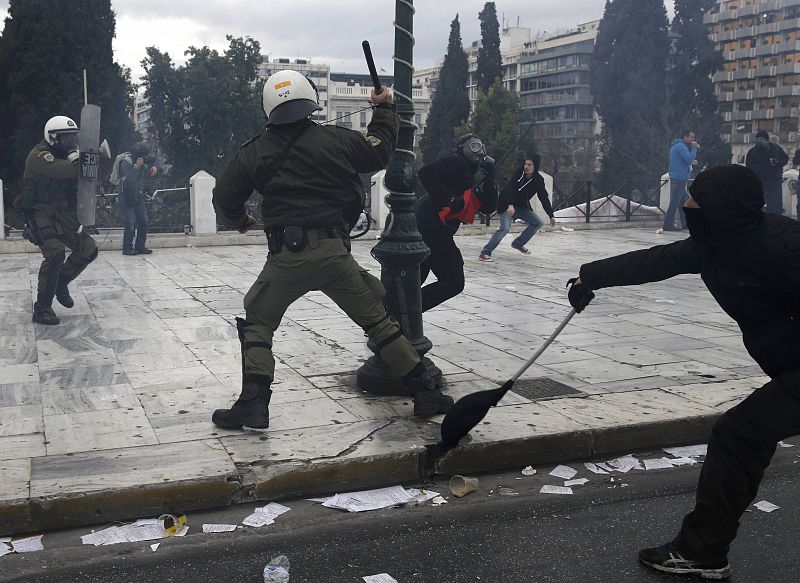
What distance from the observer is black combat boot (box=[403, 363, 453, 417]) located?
16.5 feet

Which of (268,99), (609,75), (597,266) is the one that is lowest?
(597,266)

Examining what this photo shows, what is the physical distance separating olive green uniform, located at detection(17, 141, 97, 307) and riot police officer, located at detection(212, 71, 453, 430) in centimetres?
393

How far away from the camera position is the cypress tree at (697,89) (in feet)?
161

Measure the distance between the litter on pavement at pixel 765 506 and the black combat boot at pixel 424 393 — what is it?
1717 mm

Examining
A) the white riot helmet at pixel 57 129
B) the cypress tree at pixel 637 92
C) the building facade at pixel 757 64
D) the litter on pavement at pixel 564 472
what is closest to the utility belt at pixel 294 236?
the litter on pavement at pixel 564 472

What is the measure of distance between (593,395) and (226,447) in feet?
7.82

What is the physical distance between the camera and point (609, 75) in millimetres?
51094

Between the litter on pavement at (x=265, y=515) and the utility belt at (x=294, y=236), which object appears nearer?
the litter on pavement at (x=265, y=515)

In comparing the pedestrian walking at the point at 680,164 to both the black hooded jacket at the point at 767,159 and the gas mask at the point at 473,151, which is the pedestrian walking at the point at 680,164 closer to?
the black hooded jacket at the point at 767,159

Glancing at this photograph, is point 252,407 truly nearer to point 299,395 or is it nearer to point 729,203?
point 299,395

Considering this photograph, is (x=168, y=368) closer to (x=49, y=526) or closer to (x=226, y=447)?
(x=226, y=447)

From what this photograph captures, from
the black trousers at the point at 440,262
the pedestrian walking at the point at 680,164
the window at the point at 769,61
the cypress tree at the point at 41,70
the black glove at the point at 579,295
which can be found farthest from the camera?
the window at the point at 769,61

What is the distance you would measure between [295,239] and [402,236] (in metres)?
1.06

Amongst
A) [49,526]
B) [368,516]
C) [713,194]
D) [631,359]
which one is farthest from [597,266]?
[631,359]
